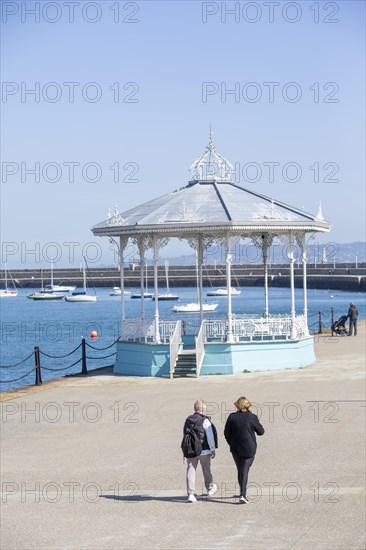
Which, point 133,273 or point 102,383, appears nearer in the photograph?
point 102,383

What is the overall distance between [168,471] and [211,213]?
46.1 feet

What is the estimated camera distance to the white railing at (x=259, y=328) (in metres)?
28.7

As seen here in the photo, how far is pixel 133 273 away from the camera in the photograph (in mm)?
173375

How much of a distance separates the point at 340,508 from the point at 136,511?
8.30 feet

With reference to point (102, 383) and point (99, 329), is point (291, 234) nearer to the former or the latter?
point (102, 383)

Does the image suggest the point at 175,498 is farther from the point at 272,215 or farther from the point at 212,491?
the point at 272,215

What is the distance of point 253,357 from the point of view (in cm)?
2812

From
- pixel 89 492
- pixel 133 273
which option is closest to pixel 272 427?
pixel 89 492

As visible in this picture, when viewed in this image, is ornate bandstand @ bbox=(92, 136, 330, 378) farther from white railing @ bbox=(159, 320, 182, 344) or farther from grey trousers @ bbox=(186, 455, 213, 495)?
grey trousers @ bbox=(186, 455, 213, 495)

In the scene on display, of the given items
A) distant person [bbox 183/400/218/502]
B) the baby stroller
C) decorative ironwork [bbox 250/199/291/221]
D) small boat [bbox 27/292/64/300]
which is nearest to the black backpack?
distant person [bbox 183/400/218/502]

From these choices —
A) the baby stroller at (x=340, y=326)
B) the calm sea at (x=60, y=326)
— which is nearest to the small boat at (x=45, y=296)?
the calm sea at (x=60, y=326)

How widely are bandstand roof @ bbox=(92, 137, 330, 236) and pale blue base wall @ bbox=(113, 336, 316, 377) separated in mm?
3086

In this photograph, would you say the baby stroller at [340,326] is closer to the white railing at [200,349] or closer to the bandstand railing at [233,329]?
the bandstand railing at [233,329]

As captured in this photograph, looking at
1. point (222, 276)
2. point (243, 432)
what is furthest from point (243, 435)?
point (222, 276)
